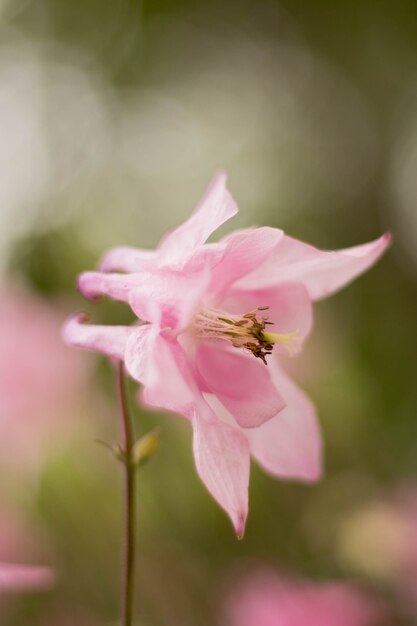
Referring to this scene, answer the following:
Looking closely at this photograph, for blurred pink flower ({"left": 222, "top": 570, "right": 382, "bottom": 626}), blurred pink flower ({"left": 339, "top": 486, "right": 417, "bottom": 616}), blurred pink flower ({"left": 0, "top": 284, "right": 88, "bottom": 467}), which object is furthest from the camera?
blurred pink flower ({"left": 0, "top": 284, "right": 88, "bottom": 467})

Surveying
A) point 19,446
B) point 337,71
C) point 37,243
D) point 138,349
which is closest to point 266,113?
point 337,71

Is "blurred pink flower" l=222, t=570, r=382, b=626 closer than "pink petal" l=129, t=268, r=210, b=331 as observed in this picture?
No

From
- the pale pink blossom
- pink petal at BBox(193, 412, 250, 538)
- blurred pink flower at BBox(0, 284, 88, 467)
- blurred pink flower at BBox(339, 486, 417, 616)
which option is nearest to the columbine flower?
pink petal at BBox(193, 412, 250, 538)

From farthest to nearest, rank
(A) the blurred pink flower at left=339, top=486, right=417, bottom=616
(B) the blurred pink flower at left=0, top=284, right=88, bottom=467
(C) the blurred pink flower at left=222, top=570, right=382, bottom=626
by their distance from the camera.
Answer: (B) the blurred pink flower at left=0, top=284, right=88, bottom=467
(A) the blurred pink flower at left=339, top=486, right=417, bottom=616
(C) the blurred pink flower at left=222, top=570, right=382, bottom=626

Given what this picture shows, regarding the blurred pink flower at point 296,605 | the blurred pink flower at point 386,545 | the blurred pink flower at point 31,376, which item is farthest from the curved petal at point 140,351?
the blurred pink flower at point 31,376

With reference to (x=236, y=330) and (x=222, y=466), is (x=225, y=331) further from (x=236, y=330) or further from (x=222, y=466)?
(x=222, y=466)

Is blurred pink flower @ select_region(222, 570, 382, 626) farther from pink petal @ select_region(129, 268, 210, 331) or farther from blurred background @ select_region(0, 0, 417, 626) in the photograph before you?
pink petal @ select_region(129, 268, 210, 331)
